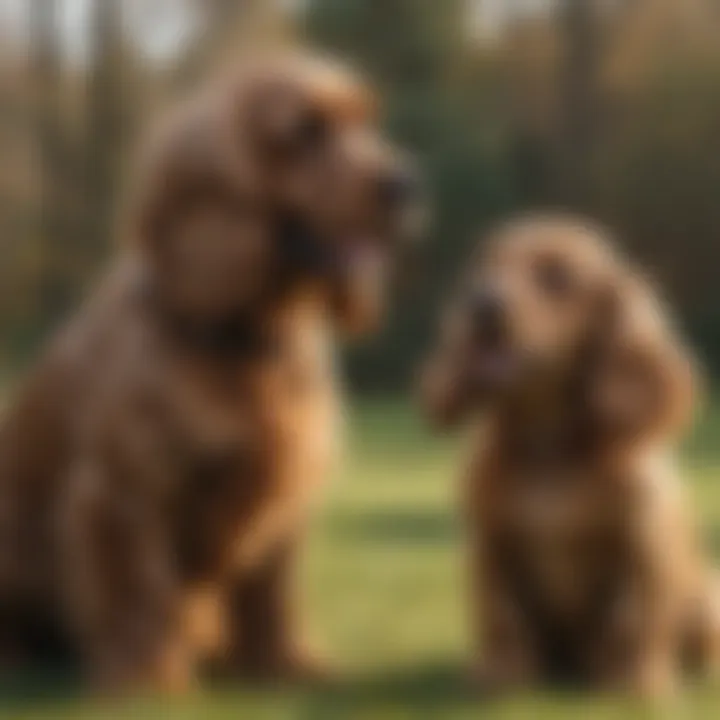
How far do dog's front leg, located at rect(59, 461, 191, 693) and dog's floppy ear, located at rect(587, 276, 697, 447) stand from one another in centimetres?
85

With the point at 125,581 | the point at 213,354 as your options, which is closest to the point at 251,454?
the point at 213,354

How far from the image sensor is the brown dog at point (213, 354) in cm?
331

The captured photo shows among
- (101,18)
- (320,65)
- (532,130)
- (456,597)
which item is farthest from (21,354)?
(320,65)

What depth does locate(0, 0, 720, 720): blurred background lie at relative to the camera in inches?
448

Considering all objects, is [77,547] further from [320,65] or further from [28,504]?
[320,65]

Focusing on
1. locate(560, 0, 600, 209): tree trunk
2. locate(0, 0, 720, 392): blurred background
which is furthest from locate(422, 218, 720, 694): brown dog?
locate(560, 0, 600, 209): tree trunk

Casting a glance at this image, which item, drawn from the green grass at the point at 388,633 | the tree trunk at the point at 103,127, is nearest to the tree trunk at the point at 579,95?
the tree trunk at the point at 103,127

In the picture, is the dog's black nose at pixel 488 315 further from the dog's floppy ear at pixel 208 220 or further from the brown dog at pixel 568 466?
the dog's floppy ear at pixel 208 220

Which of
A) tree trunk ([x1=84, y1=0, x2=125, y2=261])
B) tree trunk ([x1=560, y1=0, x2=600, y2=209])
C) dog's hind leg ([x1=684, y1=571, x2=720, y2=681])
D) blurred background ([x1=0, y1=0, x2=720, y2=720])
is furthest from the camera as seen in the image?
tree trunk ([x1=84, y1=0, x2=125, y2=261])

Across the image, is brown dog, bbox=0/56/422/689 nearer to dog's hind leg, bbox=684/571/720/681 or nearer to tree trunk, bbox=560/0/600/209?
dog's hind leg, bbox=684/571/720/681

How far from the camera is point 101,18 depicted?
14.1 meters

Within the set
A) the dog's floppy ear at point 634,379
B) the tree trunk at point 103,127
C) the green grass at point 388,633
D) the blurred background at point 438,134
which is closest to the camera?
the green grass at point 388,633

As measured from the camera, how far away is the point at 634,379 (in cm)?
332

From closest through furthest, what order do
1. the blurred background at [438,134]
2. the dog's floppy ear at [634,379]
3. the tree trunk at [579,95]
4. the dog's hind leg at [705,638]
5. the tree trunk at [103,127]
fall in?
A: the dog's floppy ear at [634,379] < the dog's hind leg at [705,638] < the blurred background at [438,134] < the tree trunk at [579,95] < the tree trunk at [103,127]
